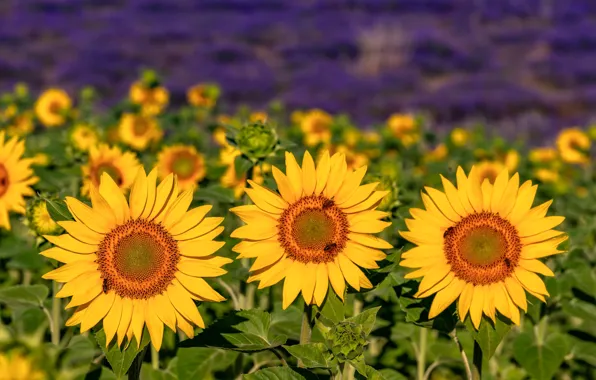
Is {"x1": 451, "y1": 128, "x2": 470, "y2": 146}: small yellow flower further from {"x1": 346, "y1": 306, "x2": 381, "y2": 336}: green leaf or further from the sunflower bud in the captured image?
{"x1": 346, "y1": 306, "x2": 381, "y2": 336}: green leaf

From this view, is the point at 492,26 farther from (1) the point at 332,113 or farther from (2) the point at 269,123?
(2) the point at 269,123

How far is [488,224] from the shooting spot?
264cm

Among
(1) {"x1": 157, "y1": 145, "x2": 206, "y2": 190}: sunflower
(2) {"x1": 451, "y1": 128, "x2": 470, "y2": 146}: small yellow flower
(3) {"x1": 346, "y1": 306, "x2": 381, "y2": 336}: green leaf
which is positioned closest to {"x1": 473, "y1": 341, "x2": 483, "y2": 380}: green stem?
(3) {"x1": 346, "y1": 306, "x2": 381, "y2": 336}: green leaf

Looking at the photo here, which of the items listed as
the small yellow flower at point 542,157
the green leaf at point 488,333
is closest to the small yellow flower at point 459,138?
the small yellow flower at point 542,157

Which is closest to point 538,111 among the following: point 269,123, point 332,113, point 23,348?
point 332,113

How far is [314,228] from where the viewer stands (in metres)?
2.62

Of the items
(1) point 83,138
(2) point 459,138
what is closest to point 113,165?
(1) point 83,138

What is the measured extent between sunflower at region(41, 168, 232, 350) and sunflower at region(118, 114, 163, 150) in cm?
376

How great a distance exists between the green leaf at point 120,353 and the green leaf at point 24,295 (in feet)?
3.08

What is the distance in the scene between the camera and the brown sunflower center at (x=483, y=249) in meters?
2.60

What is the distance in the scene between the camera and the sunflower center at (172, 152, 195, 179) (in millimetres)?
4980

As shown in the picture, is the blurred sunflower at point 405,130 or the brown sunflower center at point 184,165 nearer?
the brown sunflower center at point 184,165

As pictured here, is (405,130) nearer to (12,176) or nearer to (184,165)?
(184,165)

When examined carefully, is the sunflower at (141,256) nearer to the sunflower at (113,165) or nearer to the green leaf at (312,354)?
the green leaf at (312,354)
